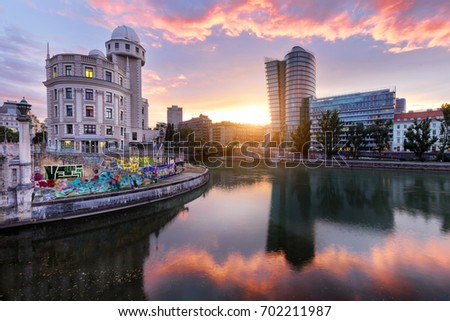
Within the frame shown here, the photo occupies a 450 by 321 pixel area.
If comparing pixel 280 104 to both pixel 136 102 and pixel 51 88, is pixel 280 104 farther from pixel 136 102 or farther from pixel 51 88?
pixel 51 88

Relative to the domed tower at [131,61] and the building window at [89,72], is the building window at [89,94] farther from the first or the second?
the domed tower at [131,61]

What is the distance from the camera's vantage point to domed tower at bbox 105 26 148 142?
49938mm

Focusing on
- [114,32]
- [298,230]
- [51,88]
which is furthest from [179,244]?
[114,32]

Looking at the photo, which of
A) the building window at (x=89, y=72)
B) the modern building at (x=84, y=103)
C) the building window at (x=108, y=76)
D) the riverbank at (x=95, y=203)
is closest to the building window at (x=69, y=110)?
the modern building at (x=84, y=103)

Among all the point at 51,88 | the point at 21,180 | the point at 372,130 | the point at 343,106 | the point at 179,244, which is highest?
the point at 343,106

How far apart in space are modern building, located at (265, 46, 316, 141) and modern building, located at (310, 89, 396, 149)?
356 inches

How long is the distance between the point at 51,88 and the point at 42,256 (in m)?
40.3

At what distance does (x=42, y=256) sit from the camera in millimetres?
13406

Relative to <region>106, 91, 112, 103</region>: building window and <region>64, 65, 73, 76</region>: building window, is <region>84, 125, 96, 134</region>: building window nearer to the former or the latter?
<region>106, 91, 112, 103</region>: building window

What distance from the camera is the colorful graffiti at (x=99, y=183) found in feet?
60.2

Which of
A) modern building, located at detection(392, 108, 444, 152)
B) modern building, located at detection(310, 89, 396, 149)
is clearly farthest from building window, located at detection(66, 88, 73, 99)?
modern building, located at detection(392, 108, 444, 152)

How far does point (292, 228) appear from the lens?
60.5 feet

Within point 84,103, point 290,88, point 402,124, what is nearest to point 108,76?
point 84,103

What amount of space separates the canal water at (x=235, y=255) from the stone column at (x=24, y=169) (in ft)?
4.92
